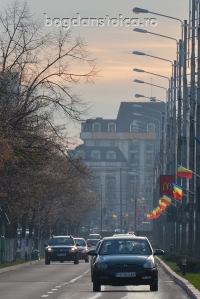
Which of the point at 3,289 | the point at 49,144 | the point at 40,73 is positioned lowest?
the point at 3,289

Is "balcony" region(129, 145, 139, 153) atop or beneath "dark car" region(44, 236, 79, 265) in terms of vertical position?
atop

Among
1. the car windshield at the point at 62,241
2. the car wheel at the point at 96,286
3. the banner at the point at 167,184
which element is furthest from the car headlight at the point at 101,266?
the banner at the point at 167,184

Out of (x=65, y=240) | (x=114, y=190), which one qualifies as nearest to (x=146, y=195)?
(x=114, y=190)

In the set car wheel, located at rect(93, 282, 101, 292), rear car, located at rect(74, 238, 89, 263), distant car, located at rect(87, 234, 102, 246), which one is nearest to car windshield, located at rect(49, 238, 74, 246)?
rear car, located at rect(74, 238, 89, 263)

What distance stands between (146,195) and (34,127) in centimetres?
15754

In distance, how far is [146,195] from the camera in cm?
19012

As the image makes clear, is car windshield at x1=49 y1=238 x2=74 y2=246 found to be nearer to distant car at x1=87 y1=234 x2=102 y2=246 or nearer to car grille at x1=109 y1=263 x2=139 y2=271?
car grille at x1=109 y1=263 x2=139 y2=271

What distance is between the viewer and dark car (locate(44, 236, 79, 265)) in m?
53.2

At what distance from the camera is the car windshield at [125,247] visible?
24.5 m

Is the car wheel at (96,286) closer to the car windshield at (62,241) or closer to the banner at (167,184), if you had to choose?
the car windshield at (62,241)

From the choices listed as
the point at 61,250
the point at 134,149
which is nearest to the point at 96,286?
the point at 61,250

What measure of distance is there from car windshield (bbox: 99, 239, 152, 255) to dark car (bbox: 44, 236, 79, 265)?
28.2 meters

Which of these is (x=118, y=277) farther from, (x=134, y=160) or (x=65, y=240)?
(x=134, y=160)

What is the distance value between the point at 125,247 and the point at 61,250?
28.9 m
